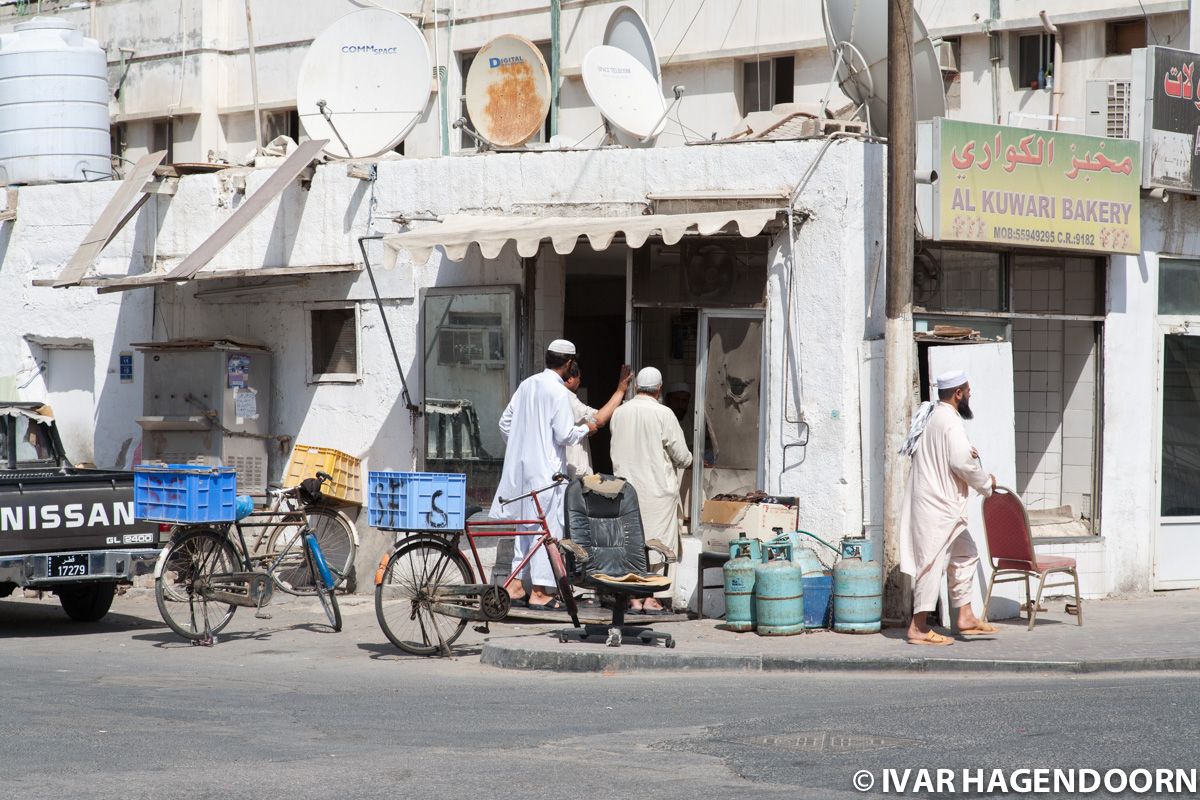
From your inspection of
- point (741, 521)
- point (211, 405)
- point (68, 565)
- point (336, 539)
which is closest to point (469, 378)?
point (336, 539)

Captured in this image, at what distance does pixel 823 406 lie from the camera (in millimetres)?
11539

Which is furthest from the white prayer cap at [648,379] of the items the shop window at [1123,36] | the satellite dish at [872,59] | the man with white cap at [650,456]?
the shop window at [1123,36]

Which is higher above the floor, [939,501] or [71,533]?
[939,501]

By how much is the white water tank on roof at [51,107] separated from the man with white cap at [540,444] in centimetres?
858

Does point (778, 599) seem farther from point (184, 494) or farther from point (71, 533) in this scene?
point (71, 533)

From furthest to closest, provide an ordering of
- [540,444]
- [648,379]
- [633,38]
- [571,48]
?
[571,48]
[633,38]
[648,379]
[540,444]

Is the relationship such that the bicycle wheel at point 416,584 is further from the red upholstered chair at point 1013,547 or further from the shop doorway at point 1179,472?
the shop doorway at point 1179,472

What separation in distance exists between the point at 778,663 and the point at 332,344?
6.52 metres

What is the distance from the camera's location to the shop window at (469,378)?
514 inches

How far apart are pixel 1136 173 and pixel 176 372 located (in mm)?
9210

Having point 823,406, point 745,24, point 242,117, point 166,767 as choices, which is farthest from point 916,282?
point 242,117

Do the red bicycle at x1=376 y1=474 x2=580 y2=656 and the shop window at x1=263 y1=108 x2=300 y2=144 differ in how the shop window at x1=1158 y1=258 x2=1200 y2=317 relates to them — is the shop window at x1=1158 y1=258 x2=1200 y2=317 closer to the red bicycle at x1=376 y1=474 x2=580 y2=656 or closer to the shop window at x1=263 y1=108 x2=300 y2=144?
the red bicycle at x1=376 y1=474 x2=580 y2=656

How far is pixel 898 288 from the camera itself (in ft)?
36.3

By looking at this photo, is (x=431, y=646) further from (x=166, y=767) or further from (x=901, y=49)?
(x=901, y=49)
